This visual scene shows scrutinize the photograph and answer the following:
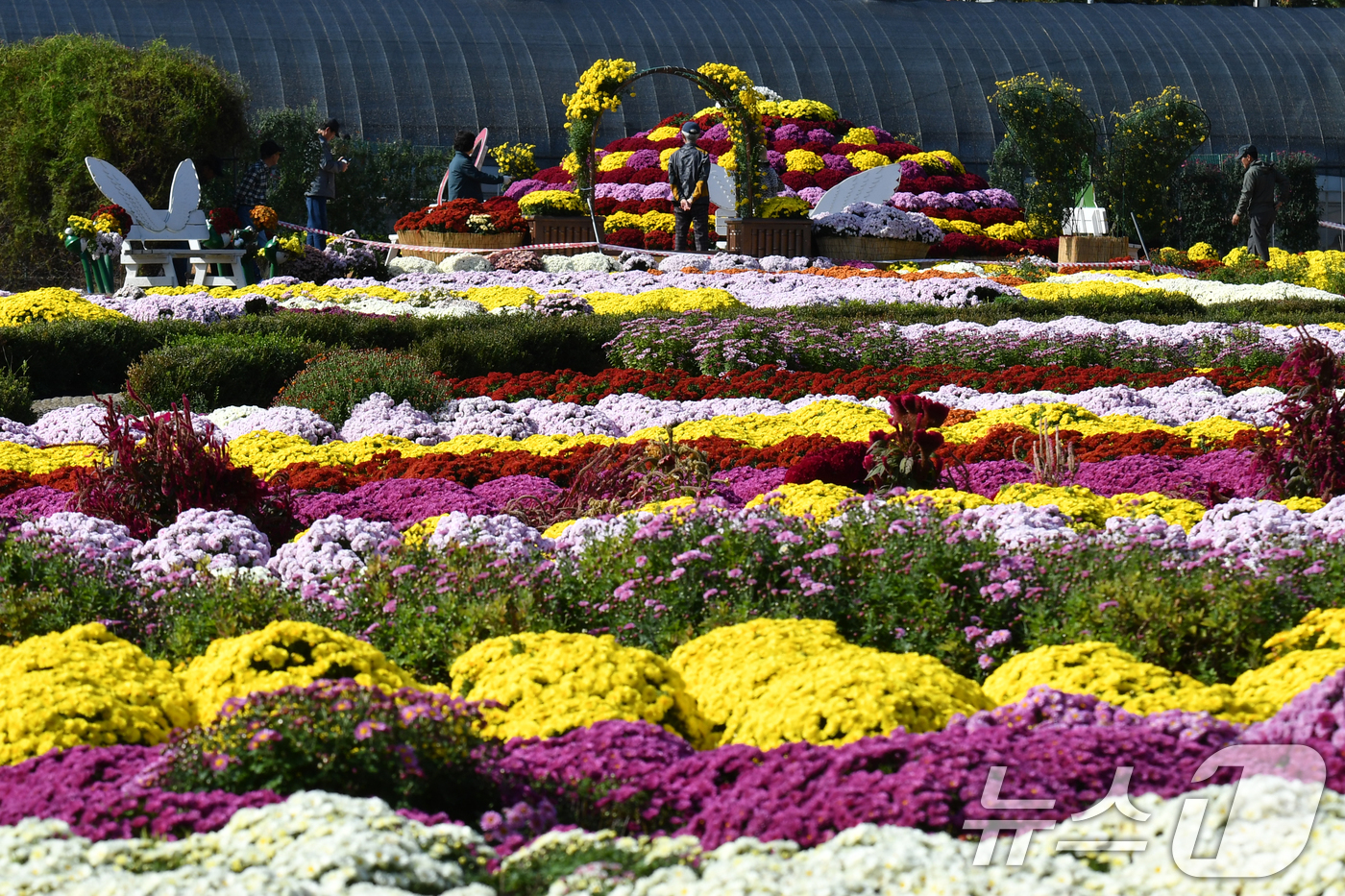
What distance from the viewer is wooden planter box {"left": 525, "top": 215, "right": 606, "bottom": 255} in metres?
20.1

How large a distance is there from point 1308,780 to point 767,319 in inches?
321

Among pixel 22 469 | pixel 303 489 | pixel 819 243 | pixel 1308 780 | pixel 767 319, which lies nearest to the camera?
pixel 1308 780

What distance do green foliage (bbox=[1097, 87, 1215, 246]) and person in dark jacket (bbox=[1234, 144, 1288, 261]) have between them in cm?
164

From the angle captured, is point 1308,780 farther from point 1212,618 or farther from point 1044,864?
point 1212,618

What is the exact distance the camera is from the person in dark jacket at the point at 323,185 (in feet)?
63.6

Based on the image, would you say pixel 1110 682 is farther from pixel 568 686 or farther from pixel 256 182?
pixel 256 182

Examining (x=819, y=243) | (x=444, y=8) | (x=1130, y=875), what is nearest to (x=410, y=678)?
(x=1130, y=875)

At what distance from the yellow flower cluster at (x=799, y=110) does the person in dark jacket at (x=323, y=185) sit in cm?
1071

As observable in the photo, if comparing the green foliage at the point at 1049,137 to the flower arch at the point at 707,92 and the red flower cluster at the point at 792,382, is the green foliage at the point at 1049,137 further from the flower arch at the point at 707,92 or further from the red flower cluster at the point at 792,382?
the red flower cluster at the point at 792,382

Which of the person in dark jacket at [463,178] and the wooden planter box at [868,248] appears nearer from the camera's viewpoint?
the wooden planter box at [868,248]

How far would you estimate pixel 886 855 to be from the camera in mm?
2520

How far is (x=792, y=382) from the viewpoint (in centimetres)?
956

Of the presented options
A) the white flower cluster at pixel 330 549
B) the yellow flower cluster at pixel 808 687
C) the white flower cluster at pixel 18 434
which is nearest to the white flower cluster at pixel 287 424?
the white flower cluster at pixel 18 434

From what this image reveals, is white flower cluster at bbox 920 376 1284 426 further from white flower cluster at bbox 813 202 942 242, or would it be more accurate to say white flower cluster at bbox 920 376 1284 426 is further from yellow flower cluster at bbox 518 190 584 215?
yellow flower cluster at bbox 518 190 584 215
